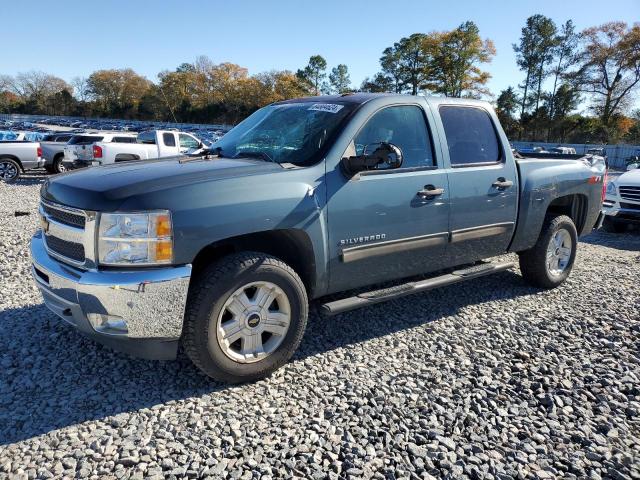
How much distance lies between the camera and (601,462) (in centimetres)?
259

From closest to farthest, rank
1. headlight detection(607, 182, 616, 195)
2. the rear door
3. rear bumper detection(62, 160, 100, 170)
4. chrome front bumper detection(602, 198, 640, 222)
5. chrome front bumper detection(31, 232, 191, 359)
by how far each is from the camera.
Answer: chrome front bumper detection(31, 232, 191, 359) → the rear door → chrome front bumper detection(602, 198, 640, 222) → headlight detection(607, 182, 616, 195) → rear bumper detection(62, 160, 100, 170)

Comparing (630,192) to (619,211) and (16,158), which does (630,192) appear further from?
(16,158)

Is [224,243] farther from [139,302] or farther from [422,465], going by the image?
[422,465]

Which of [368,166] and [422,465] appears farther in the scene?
[368,166]

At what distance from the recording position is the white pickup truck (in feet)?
50.1

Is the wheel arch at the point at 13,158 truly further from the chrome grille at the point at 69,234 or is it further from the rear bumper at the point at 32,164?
the chrome grille at the point at 69,234

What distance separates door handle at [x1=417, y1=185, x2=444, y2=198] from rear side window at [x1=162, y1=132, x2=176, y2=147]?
14.4 m

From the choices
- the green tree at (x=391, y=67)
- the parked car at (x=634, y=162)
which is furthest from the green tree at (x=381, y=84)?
the parked car at (x=634, y=162)

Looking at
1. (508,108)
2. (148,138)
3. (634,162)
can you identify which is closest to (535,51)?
(508,108)

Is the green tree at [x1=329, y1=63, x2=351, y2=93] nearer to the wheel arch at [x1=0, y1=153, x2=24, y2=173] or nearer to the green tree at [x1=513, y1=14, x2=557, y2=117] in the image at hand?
the green tree at [x1=513, y1=14, x2=557, y2=117]

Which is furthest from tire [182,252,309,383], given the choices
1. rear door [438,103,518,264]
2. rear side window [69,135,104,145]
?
rear side window [69,135,104,145]

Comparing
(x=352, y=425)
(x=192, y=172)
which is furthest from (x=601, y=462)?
(x=192, y=172)

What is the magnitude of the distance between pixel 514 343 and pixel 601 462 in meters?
1.44

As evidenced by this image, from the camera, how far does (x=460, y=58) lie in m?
59.8
